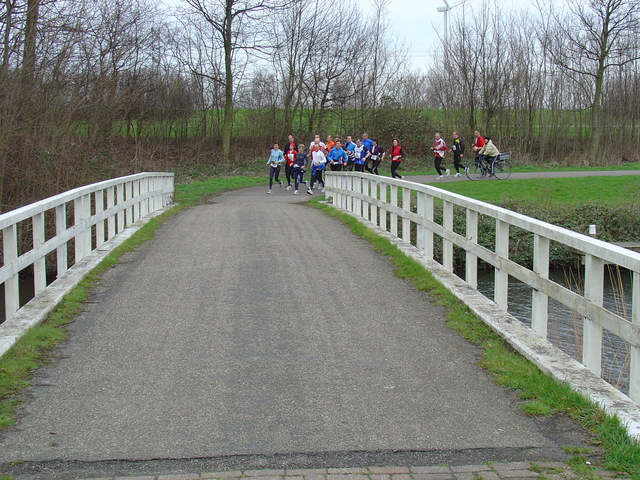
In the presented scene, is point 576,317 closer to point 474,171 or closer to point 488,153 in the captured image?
point 488,153

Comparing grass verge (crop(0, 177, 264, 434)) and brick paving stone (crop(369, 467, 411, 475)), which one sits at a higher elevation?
grass verge (crop(0, 177, 264, 434))

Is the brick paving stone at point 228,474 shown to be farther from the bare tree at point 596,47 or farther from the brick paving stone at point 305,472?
the bare tree at point 596,47

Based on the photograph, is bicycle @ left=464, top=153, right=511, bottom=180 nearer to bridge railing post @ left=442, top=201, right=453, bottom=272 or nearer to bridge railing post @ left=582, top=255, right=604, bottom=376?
bridge railing post @ left=442, top=201, right=453, bottom=272

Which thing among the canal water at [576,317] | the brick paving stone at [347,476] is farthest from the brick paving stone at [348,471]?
the canal water at [576,317]

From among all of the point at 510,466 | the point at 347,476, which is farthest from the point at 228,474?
the point at 510,466

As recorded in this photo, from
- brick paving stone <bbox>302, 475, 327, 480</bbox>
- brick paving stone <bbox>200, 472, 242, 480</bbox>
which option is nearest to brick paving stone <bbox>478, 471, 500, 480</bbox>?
brick paving stone <bbox>302, 475, 327, 480</bbox>

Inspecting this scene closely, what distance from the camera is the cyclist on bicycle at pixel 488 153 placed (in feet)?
95.5

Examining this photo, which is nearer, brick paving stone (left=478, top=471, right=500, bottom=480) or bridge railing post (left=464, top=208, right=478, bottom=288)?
brick paving stone (left=478, top=471, right=500, bottom=480)

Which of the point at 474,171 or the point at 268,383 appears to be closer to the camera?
the point at 268,383

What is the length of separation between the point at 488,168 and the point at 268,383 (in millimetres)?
25654

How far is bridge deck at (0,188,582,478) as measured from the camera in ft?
14.5

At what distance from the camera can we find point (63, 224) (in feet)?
30.2

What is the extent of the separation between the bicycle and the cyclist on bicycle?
4 centimetres

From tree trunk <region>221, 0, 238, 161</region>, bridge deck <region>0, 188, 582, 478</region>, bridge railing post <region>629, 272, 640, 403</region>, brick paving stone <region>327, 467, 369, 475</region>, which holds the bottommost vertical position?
brick paving stone <region>327, 467, 369, 475</region>
